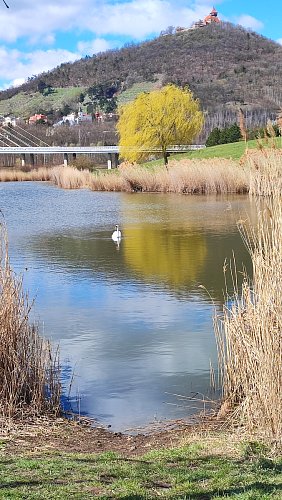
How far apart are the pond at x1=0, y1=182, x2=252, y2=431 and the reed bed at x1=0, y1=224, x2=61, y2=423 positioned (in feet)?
1.48

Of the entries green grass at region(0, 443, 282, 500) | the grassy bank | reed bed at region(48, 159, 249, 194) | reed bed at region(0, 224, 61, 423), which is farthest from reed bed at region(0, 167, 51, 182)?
green grass at region(0, 443, 282, 500)

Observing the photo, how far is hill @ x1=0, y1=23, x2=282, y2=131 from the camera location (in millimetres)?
109125

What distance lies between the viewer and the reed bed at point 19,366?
583cm

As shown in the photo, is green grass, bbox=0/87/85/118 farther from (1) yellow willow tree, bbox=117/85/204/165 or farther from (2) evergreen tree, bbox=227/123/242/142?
(1) yellow willow tree, bbox=117/85/204/165

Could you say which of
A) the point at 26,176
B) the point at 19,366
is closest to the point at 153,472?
the point at 19,366

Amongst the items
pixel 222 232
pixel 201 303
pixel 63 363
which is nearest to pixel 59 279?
pixel 201 303

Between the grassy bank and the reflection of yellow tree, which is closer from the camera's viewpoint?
the grassy bank

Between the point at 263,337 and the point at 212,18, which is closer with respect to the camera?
the point at 263,337

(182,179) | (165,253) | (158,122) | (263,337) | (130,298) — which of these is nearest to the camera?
(263,337)

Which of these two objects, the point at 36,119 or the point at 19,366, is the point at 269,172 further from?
the point at 36,119

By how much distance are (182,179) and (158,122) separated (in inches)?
507

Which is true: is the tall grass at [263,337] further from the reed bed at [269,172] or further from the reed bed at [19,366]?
the reed bed at [19,366]

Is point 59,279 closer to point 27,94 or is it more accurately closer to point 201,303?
point 201,303

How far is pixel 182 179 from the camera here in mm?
28453
